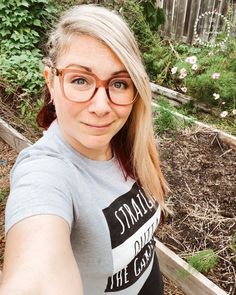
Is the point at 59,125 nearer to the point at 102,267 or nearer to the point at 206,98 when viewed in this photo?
the point at 102,267

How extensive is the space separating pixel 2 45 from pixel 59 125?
445 centimetres

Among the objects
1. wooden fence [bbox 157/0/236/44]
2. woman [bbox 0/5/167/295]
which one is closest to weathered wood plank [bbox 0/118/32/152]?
woman [bbox 0/5/167/295]

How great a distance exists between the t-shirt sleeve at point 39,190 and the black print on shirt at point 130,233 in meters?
0.19

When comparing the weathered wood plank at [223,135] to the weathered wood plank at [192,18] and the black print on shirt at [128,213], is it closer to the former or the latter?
the black print on shirt at [128,213]

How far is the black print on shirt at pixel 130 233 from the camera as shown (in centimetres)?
122

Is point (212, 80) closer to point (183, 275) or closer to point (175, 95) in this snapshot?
point (175, 95)

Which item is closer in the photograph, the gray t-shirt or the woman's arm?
the woman's arm

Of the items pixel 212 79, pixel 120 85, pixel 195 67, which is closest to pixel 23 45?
pixel 195 67

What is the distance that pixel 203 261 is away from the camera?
258 centimetres

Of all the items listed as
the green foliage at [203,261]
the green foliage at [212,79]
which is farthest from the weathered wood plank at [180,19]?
the green foliage at [203,261]

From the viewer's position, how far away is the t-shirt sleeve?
955 mm

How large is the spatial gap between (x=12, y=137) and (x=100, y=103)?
3.23m

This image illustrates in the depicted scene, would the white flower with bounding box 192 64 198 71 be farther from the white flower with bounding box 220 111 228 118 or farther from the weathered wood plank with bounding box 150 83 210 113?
the white flower with bounding box 220 111 228 118

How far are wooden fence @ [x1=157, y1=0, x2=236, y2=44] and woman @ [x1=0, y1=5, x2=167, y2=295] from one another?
4.95 m
